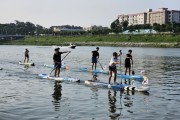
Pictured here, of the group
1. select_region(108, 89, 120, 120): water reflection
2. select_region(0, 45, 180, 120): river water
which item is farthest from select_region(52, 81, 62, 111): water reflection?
select_region(108, 89, 120, 120): water reflection

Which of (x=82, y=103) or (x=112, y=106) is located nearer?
(x=112, y=106)

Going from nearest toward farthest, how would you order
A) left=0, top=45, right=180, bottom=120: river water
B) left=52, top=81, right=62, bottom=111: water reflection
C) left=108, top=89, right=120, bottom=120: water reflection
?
1. left=108, top=89, right=120, bottom=120: water reflection
2. left=0, top=45, right=180, bottom=120: river water
3. left=52, top=81, right=62, bottom=111: water reflection

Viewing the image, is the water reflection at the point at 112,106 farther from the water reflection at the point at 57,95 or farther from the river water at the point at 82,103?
the water reflection at the point at 57,95

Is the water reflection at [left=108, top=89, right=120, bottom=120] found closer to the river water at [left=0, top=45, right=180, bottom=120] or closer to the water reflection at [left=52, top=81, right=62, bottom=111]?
the river water at [left=0, top=45, right=180, bottom=120]

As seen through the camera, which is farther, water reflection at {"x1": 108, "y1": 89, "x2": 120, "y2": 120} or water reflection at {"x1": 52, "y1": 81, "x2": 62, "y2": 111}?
water reflection at {"x1": 52, "y1": 81, "x2": 62, "y2": 111}

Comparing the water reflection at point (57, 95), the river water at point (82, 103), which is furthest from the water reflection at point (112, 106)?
the water reflection at point (57, 95)

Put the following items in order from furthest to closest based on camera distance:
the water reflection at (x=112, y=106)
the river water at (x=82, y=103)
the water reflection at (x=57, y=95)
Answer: the water reflection at (x=57, y=95), the river water at (x=82, y=103), the water reflection at (x=112, y=106)

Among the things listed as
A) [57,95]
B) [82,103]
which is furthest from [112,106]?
[57,95]

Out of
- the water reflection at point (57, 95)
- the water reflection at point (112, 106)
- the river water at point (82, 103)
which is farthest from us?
the water reflection at point (57, 95)

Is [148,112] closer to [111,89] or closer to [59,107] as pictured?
[59,107]

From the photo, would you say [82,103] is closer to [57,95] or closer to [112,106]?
[112,106]

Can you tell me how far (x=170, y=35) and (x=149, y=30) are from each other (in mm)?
28836

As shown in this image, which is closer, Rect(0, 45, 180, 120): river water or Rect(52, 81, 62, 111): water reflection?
Rect(0, 45, 180, 120): river water

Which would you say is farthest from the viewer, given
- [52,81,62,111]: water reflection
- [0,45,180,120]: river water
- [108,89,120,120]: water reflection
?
[52,81,62,111]: water reflection
